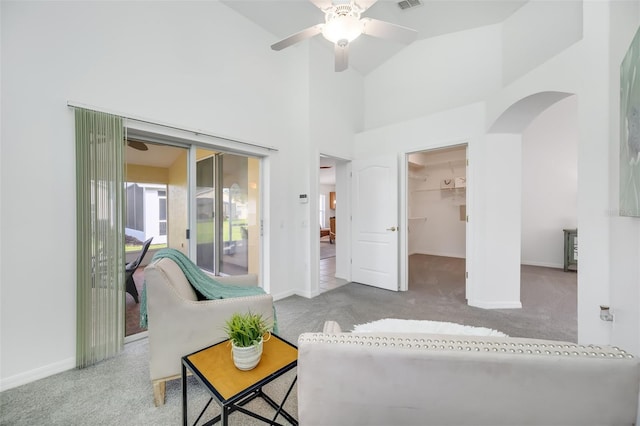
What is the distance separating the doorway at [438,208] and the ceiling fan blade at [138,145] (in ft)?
16.7

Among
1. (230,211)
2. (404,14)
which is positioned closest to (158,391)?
(230,211)

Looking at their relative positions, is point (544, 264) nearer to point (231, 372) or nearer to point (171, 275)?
point (231, 372)

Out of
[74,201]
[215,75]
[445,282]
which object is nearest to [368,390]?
[74,201]

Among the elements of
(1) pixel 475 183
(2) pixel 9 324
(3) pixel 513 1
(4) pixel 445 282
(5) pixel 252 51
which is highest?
(3) pixel 513 1

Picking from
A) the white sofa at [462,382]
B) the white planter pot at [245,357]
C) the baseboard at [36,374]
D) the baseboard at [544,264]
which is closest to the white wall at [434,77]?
the white sofa at [462,382]

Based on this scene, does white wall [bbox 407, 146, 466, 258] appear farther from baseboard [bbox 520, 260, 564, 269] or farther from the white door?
the white door

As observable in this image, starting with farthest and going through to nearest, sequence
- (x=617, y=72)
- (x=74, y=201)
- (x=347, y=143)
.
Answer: (x=347, y=143), (x=74, y=201), (x=617, y=72)

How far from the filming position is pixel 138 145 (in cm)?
256

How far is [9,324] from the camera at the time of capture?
5.91 feet

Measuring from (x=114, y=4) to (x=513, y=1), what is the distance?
4191 mm

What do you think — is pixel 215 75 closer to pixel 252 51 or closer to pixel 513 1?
pixel 252 51

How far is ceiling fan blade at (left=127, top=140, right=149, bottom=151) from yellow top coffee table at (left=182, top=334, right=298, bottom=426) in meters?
2.17

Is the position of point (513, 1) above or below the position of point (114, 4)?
above

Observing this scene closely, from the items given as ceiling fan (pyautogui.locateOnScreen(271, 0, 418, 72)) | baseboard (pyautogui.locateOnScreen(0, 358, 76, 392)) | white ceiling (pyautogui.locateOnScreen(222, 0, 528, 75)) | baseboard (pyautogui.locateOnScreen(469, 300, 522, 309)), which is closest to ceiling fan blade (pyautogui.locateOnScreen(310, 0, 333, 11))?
ceiling fan (pyautogui.locateOnScreen(271, 0, 418, 72))
